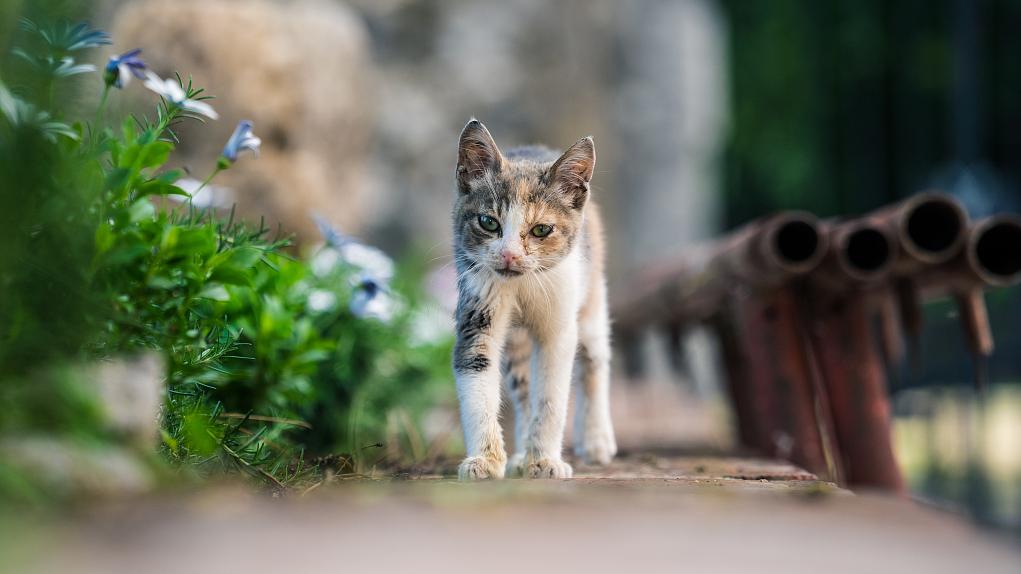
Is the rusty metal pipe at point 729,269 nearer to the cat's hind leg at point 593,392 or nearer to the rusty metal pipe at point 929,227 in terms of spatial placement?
the rusty metal pipe at point 929,227

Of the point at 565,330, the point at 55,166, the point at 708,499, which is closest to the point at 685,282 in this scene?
the point at 565,330

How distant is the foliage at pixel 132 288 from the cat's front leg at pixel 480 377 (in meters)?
0.51

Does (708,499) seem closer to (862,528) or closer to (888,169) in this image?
(862,528)

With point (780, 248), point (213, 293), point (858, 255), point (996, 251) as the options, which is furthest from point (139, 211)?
point (996, 251)

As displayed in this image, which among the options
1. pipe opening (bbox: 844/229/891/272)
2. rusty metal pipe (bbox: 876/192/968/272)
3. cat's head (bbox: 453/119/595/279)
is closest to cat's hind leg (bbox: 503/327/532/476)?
cat's head (bbox: 453/119/595/279)

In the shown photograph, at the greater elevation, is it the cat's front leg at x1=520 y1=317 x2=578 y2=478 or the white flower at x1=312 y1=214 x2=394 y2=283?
the white flower at x1=312 y1=214 x2=394 y2=283

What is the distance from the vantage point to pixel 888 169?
1171cm

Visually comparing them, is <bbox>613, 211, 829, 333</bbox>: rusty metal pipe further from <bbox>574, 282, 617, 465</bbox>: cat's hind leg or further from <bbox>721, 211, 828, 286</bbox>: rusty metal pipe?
<bbox>574, 282, 617, 465</bbox>: cat's hind leg

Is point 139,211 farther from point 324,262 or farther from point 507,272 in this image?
point 324,262

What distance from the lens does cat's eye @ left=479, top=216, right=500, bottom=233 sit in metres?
2.92

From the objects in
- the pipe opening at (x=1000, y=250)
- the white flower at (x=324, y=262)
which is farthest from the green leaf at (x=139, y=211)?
the pipe opening at (x=1000, y=250)

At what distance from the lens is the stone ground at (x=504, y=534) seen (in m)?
1.44

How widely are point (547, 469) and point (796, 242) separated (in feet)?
5.05

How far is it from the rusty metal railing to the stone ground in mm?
1632
